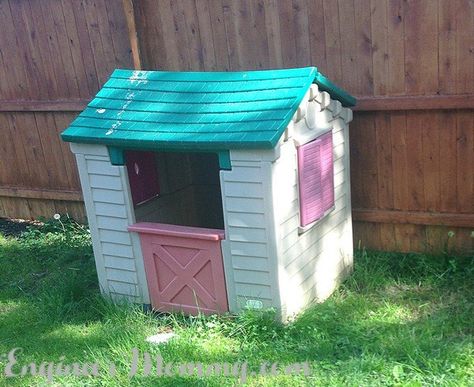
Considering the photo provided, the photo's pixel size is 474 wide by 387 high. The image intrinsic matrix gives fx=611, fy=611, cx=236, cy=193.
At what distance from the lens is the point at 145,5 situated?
4.85m

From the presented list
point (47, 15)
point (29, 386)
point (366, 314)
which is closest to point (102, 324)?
point (29, 386)

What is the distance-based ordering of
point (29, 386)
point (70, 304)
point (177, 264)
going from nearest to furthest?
point (29, 386) < point (177, 264) < point (70, 304)

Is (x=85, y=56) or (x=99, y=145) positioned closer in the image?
(x=99, y=145)

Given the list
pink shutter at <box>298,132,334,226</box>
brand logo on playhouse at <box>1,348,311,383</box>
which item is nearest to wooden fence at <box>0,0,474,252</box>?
pink shutter at <box>298,132,334,226</box>

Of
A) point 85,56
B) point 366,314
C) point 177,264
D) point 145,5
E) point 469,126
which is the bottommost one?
point 366,314

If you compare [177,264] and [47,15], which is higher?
[47,15]

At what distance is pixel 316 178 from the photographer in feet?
12.4

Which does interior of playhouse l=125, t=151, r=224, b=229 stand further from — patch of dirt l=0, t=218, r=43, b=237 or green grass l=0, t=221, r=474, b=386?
patch of dirt l=0, t=218, r=43, b=237

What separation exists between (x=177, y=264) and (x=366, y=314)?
3.98 ft

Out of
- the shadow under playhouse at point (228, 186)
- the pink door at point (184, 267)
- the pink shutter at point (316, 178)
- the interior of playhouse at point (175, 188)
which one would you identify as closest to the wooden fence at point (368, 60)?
the shadow under playhouse at point (228, 186)

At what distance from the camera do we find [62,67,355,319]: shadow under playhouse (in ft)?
11.4

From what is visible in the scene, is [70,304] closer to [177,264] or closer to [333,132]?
[177,264]

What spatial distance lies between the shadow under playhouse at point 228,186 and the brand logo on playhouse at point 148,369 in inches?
18.9

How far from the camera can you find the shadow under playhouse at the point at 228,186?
3.46 metres
